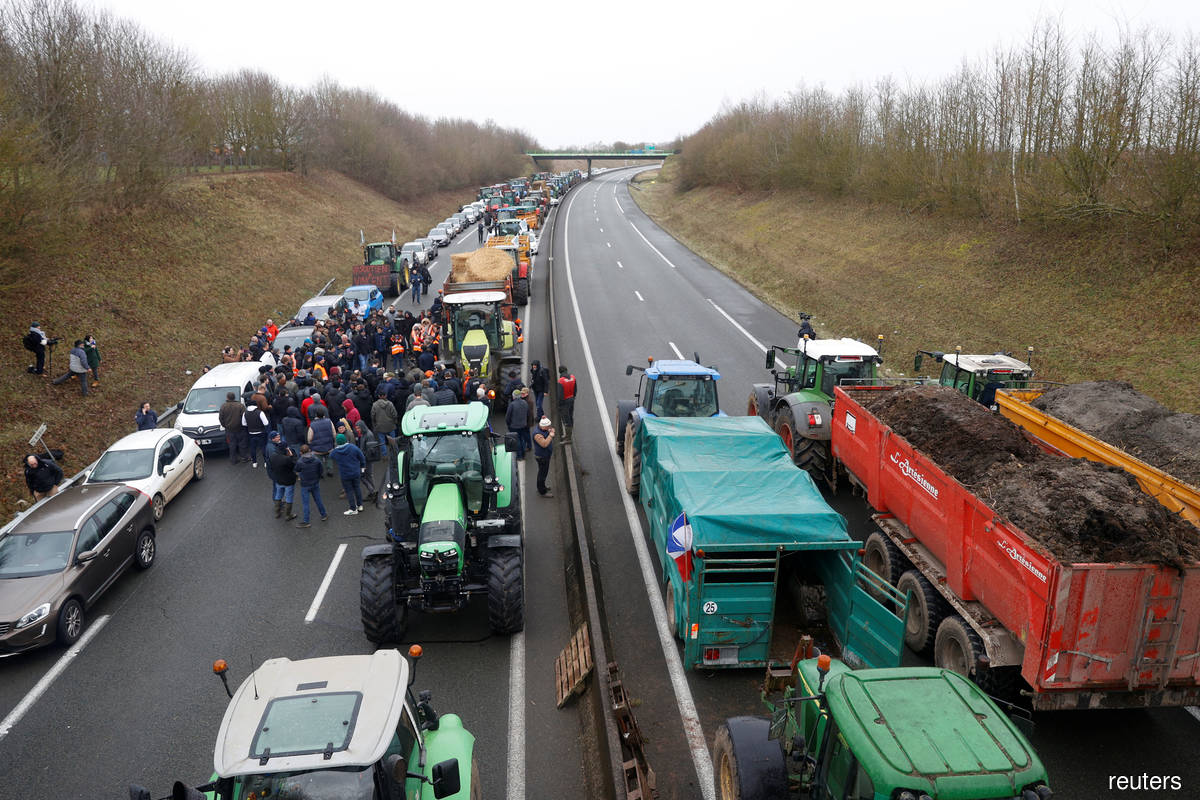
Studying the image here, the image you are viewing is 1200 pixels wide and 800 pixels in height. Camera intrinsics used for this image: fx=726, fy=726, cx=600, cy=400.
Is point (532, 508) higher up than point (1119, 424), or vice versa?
point (1119, 424)

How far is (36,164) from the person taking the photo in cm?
2020

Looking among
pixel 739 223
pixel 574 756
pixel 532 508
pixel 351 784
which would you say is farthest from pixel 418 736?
pixel 739 223

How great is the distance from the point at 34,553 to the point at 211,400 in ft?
22.3

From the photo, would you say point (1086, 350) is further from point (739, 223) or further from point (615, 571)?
point (739, 223)

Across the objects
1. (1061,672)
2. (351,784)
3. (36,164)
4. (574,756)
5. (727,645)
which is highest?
(36,164)

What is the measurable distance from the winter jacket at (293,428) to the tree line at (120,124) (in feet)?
34.9

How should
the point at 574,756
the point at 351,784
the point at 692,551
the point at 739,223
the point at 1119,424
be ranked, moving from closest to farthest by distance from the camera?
the point at 351,784
the point at 574,756
the point at 692,551
the point at 1119,424
the point at 739,223

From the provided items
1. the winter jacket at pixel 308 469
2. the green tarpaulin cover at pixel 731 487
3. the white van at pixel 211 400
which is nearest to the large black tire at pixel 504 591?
the green tarpaulin cover at pixel 731 487

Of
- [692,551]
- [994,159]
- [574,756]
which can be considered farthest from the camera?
[994,159]

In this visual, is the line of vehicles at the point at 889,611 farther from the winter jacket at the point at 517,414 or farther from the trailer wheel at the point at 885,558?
the winter jacket at the point at 517,414

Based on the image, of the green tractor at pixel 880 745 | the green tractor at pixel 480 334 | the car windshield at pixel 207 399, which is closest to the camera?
the green tractor at pixel 880 745

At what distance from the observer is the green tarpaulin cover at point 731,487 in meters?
7.94

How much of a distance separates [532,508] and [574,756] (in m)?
5.91

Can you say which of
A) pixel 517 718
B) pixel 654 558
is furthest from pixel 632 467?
pixel 517 718
